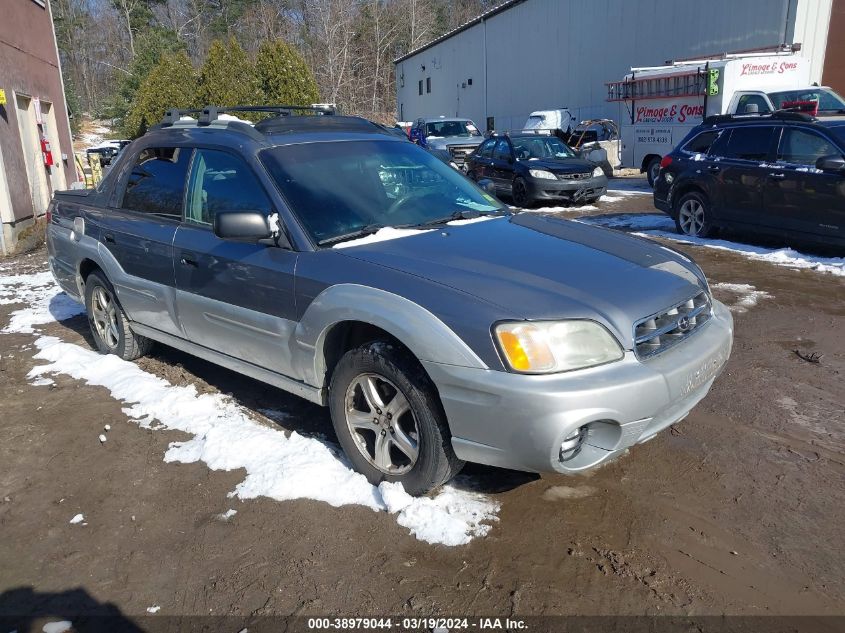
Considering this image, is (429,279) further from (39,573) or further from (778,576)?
(39,573)

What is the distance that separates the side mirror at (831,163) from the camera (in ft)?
24.6

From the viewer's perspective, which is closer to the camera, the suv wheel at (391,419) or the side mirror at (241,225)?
the suv wheel at (391,419)

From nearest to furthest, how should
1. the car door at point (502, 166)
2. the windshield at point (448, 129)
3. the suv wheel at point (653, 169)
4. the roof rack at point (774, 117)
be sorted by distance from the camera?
the roof rack at point (774, 117) < the car door at point (502, 166) < the suv wheel at point (653, 169) < the windshield at point (448, 129)

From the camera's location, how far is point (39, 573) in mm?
2854

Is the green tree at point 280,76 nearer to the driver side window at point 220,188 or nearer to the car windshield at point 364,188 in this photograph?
the driver side window at point 220,188

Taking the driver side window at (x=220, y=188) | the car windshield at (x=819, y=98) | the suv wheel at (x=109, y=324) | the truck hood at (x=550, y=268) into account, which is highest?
the car windshield at (x=819, y=98)

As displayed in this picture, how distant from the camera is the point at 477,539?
115 inches

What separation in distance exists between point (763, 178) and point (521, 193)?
18.8 ft

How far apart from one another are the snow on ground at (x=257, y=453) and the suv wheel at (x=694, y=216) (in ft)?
24.8

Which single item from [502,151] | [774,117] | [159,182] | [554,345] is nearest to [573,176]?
[502,151]

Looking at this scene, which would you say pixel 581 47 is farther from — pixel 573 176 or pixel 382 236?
pixel 382 236

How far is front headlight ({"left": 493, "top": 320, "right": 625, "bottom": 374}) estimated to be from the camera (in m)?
2.67

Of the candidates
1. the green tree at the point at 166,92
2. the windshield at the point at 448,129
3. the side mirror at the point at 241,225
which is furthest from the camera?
the windshield at the point at 448,129

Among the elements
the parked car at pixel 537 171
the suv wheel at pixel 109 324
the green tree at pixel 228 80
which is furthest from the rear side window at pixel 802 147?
the green tree at pixel 228 80
